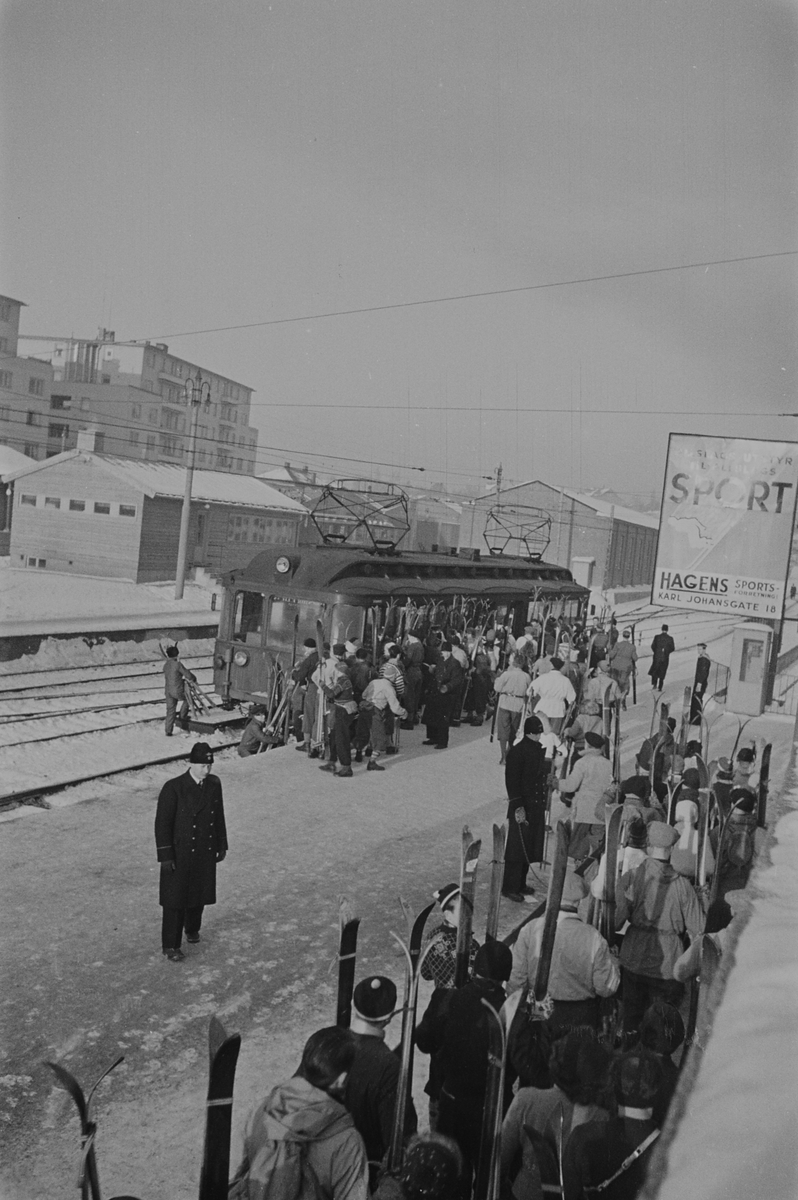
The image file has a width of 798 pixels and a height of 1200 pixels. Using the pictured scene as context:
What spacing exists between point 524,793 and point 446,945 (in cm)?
320

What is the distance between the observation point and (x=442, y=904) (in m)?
5.29

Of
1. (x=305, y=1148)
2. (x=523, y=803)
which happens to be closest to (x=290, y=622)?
(x=523, y=803)

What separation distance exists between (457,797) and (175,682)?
191 inches

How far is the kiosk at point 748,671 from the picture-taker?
61.1 feet

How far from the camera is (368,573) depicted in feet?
53.3

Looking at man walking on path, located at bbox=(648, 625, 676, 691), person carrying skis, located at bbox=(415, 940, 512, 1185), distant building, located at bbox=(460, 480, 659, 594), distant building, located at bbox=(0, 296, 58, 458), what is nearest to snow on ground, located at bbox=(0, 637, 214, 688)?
man walking on path, located at bbox=(648, 625, 676, 691)

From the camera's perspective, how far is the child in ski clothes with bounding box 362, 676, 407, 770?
12398mm

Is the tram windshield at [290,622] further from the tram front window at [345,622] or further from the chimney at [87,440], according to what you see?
the chimney at [87,440]

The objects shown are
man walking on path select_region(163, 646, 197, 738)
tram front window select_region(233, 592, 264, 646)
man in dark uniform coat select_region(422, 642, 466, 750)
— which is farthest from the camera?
tram front window select_region(233, 592, 264, 646)

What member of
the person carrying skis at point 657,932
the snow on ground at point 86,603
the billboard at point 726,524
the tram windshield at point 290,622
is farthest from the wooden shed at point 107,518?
the person carrying skis at point 657,932

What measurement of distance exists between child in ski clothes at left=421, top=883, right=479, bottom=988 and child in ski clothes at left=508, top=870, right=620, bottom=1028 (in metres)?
0.52

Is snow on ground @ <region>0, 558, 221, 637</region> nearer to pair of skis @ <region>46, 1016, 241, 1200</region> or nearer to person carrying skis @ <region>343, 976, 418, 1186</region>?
person carrying skis @ <region>343, 976, 418, 1186</region>

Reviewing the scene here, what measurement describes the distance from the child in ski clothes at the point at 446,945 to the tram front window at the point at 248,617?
10.9 m

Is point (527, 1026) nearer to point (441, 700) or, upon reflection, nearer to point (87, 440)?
point (441, 700)
